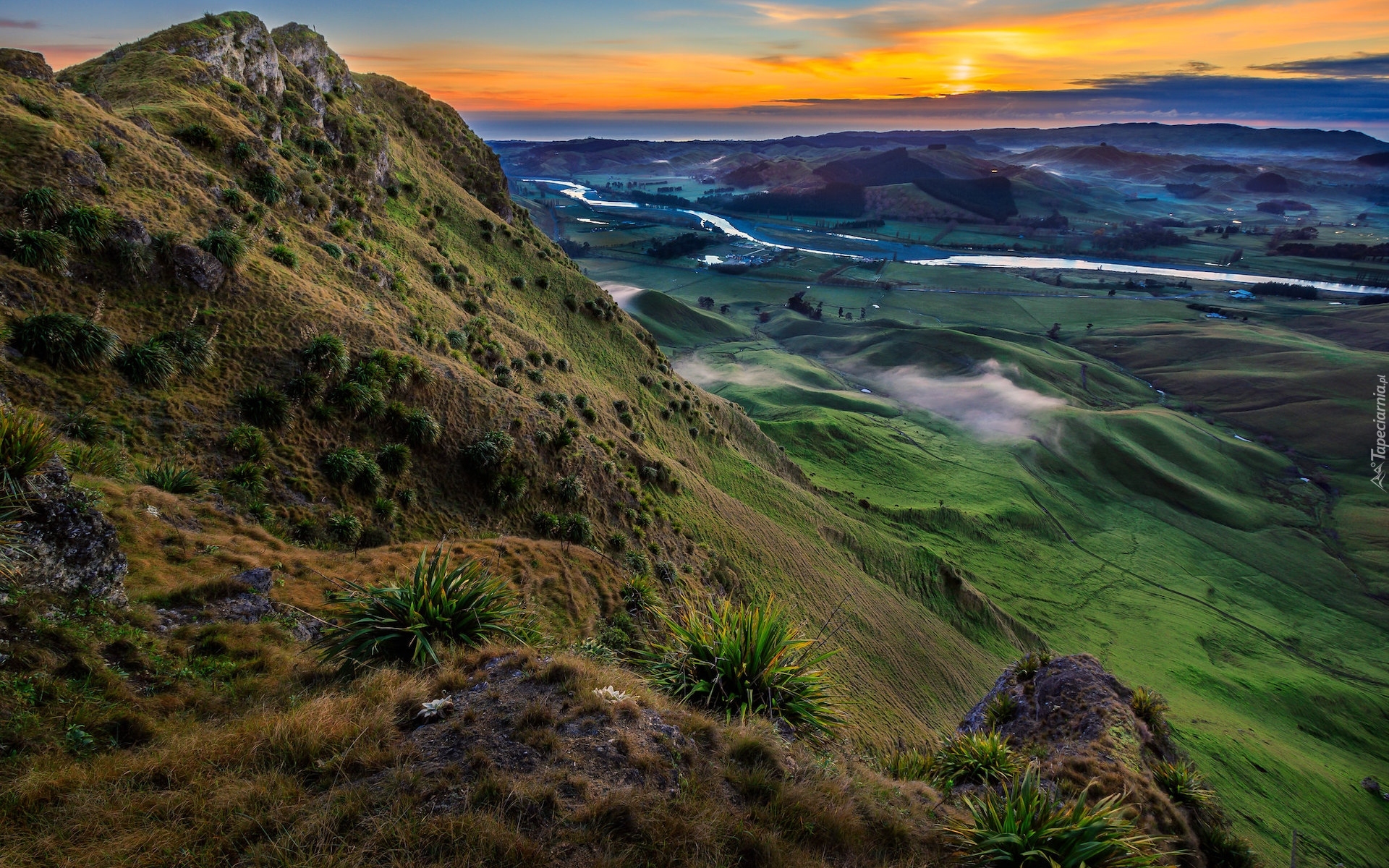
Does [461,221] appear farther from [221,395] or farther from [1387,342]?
[1387,342]

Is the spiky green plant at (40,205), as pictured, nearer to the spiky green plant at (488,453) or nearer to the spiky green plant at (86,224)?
the spiky green plant at (86,224)

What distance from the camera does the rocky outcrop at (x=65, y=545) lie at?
860cm

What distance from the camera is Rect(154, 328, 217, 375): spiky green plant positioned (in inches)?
677

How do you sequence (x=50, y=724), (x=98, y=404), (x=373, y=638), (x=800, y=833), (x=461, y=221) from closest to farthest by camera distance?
(x=50, y=724)
(x=800, y=833)
(x=373, y=638)
(x=98, y=404)
(x=461, y=221)

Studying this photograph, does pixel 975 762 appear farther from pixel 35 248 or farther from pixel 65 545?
pixel 35 248

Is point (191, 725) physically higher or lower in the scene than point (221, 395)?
lower

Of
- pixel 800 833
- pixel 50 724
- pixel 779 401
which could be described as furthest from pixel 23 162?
pixel 779 401

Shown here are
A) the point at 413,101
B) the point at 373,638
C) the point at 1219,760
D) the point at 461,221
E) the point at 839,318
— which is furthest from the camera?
the point at 839,318

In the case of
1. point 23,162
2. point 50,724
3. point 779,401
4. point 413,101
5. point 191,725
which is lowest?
point 779,401

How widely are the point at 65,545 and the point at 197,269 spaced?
14099 mm

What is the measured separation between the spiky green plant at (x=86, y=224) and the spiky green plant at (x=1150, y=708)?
111 ft

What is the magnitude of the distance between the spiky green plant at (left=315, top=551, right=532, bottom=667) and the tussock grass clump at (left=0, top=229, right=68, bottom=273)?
14.5 metres

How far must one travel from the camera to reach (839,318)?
600ft

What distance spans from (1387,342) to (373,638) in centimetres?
23681
